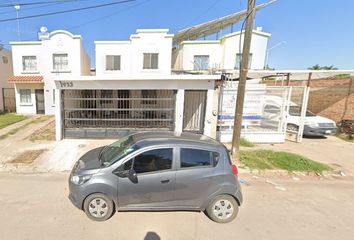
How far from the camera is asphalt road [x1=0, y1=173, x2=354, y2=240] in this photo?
11.0 feet

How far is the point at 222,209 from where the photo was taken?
380 cm

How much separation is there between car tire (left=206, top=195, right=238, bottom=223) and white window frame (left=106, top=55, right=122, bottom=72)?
591 inches

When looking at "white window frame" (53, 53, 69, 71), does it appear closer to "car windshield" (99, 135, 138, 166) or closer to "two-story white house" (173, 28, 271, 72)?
"two-story white house" (173, 28, 271, 72)

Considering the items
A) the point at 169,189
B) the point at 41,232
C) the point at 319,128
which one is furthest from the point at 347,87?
the point at 41,232

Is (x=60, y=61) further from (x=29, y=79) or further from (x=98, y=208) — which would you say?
(x=98, y=208)

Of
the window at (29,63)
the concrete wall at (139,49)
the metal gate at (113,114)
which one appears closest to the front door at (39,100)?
the window at (29,63)

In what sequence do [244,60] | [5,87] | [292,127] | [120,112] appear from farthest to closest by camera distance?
[5,87] < [292,127] < [120,112] < [244,60]

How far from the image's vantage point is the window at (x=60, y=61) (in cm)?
1606

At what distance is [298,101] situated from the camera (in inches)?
426

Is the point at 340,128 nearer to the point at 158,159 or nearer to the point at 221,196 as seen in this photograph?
the point at 221,196

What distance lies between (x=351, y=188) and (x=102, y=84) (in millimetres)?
8888

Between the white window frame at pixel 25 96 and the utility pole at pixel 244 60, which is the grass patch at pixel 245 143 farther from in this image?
the white window frame at pixel 25 96

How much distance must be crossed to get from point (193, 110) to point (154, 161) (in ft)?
22.7

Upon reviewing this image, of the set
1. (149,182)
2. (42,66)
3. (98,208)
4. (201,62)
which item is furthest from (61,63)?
(149,182)
